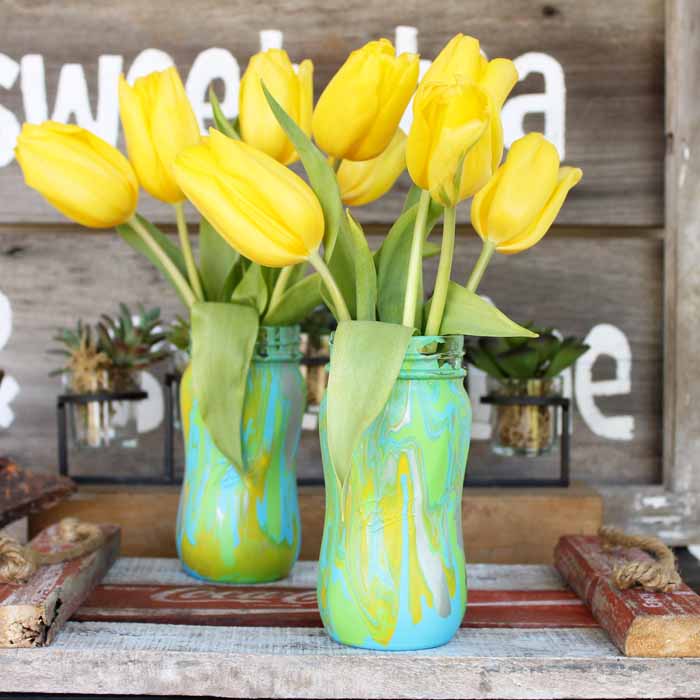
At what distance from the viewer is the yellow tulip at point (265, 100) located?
0.60 meters

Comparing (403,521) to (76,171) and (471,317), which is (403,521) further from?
(76,171)

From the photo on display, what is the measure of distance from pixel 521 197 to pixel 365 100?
0.35 feet

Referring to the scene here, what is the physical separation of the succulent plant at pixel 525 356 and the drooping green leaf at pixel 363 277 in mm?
311

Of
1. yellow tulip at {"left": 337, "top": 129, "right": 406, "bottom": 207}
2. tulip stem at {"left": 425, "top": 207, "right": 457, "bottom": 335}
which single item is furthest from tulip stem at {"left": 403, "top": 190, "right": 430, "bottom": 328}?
yellow tulip at {"left": 337, "top": 129, "right": 406, "bottom": 207}

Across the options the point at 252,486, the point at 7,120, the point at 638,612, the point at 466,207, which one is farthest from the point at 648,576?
the point at 7,120

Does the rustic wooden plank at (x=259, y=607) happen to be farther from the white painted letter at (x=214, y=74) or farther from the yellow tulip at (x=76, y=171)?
the white painted letter at (x=214, y=74)

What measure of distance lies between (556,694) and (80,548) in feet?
1.06

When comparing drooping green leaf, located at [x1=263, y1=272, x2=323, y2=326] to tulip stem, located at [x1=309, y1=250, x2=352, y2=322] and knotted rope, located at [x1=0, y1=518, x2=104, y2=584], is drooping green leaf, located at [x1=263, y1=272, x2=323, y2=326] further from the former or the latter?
knotted rope, located at [x1=0, y1=518, x2=104, y2=584]

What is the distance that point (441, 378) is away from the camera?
514 mm

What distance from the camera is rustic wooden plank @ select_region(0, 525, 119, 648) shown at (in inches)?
19.8

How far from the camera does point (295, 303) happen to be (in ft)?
2.07

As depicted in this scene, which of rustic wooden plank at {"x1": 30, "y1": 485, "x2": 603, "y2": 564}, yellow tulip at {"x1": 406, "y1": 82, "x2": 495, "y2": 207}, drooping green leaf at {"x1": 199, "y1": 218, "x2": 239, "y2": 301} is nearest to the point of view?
yellow tulip at {"x1": 406, "y1": 82, "x2": 495, "y2": 207}

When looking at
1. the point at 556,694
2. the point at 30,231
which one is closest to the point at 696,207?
the point at 556,694

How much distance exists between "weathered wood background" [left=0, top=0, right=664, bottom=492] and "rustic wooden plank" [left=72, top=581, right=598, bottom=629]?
12.5 inches
